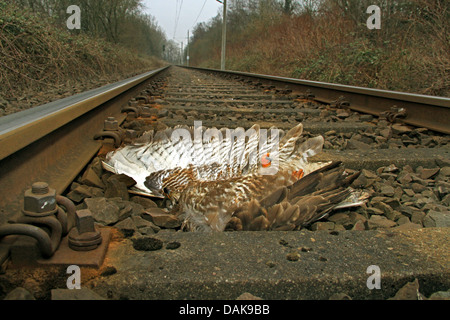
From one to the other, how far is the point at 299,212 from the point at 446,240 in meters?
0.53

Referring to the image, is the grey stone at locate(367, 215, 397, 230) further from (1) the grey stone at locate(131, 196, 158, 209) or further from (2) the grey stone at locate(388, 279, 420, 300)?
(1) the grey stone at locate(131, 196, 158, 209)

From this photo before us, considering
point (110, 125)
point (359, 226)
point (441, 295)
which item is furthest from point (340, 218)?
point (110, 125)

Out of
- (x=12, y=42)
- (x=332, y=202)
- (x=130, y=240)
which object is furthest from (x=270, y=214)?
(x=12, y=42)

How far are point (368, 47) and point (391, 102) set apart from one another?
20.9 ft

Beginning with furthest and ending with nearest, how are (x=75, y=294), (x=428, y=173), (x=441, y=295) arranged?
(x=428, y=173)
(x=441, y=295)
(x=75, y=294)

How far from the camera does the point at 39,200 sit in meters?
1.11

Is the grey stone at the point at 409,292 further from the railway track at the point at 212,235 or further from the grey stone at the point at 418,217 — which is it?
the grey stone at the point at 418,217

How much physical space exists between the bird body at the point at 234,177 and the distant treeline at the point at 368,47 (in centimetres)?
531

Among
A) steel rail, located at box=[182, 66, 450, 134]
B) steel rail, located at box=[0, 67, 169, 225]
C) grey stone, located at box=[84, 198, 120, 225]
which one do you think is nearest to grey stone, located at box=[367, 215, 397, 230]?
grey stone, located at box=[84, 198, 120, 225]

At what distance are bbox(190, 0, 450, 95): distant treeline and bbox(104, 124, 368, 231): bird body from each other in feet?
17.4

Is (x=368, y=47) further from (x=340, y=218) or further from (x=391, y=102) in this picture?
(x=340, y=218)

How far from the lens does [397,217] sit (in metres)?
1.78

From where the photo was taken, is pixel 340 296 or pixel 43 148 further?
pixel 43 148

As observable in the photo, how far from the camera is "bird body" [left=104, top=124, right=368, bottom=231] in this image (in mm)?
1514
